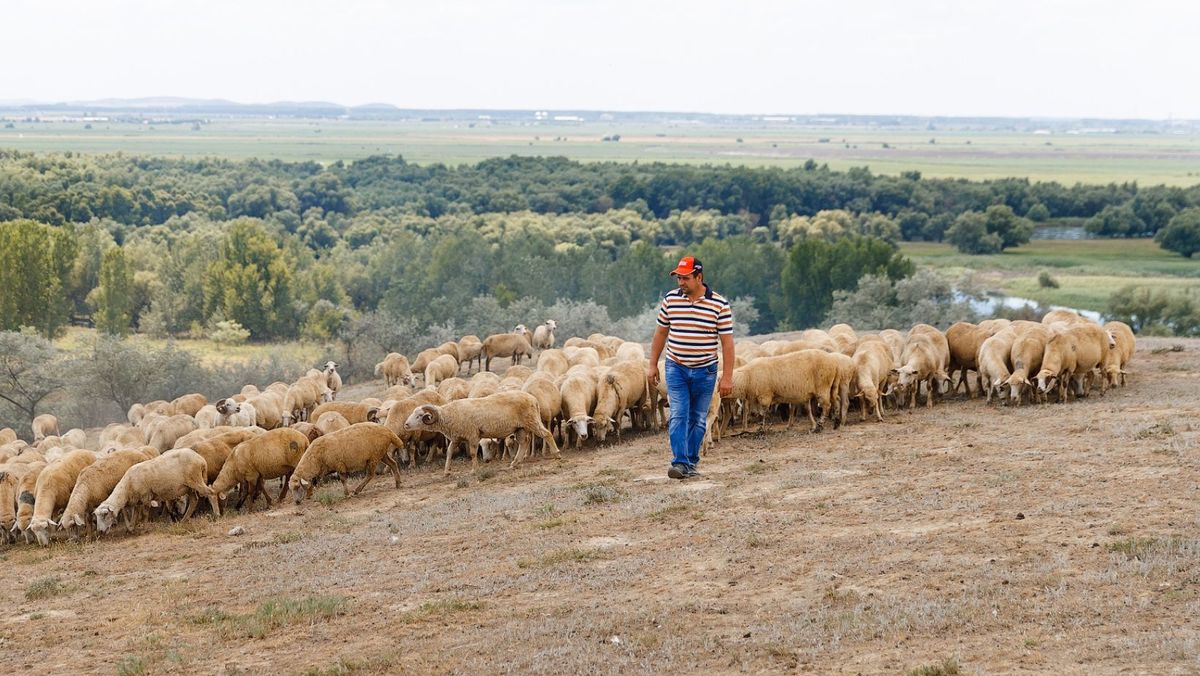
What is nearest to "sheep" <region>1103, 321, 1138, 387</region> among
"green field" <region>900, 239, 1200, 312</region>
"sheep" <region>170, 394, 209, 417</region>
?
"sheep" <region>170, 394, 209, 417</region>

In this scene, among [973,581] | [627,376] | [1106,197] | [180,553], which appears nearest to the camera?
[973,581]

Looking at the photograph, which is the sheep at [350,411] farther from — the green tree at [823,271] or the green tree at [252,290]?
the green tree at [252,290]

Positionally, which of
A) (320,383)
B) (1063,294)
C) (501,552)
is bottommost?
(1063,294)

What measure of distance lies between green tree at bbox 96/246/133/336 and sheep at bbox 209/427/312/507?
49778 millimetres

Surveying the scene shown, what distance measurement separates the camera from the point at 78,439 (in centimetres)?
2120

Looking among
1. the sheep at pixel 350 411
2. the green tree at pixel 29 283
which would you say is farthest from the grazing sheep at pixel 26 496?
the green tree at pixel 29 283

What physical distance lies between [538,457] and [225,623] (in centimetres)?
751

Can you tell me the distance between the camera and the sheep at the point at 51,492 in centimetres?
1434

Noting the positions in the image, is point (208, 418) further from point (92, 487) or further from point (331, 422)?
point (92, 487)

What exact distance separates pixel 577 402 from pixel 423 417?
7.63 feet

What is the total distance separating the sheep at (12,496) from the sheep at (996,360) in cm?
1341

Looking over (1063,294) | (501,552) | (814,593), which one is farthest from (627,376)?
(1063,294)

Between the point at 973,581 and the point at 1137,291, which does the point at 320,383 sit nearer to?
the point at 973,581

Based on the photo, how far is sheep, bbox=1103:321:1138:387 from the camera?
18.3 metres
